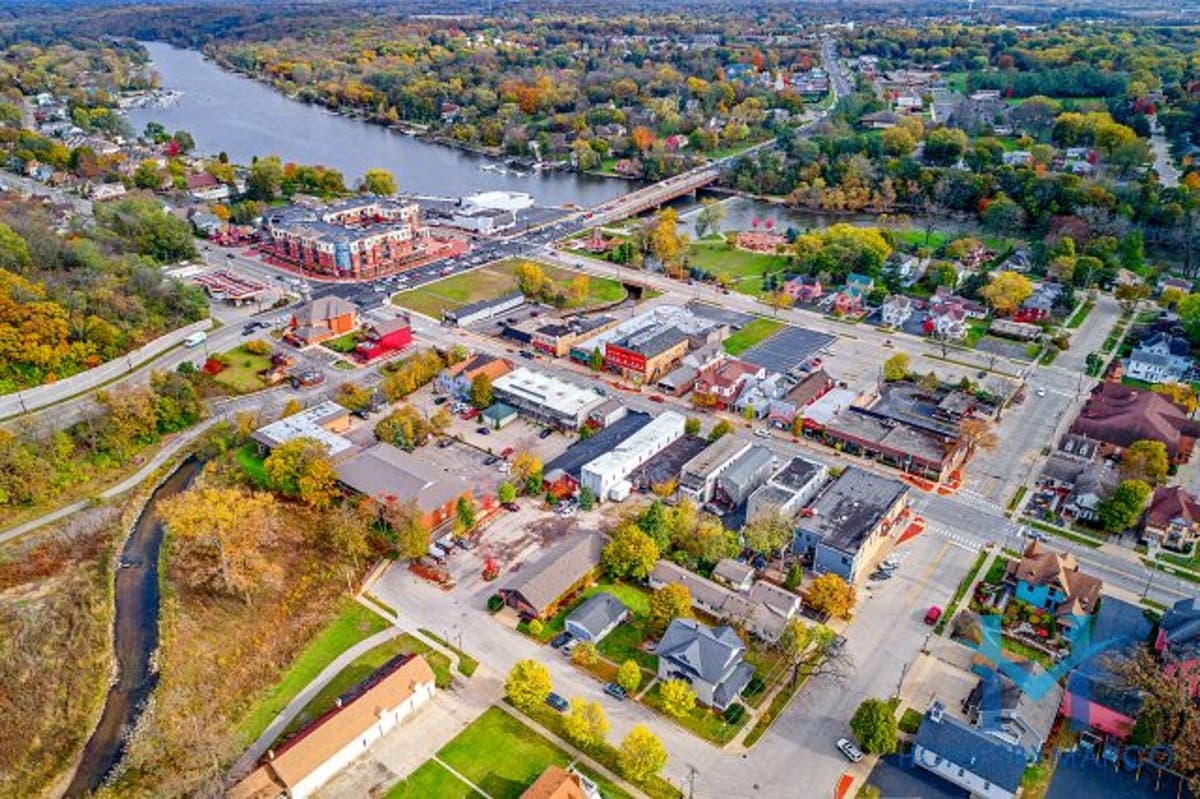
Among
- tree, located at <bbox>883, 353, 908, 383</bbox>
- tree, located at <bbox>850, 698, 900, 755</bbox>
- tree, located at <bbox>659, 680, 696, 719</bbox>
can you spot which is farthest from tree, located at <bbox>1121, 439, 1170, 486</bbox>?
tree, located at <bbox>659, 680, 696, 719</bbox>

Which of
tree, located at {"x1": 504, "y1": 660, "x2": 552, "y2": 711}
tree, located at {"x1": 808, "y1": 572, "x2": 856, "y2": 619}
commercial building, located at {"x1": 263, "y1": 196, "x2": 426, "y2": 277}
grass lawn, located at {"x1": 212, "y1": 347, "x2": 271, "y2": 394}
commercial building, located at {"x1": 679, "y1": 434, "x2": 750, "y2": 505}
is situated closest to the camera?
tree, located at {"x1": 504, "y1": 660, "x2": 552, "y2": 711}

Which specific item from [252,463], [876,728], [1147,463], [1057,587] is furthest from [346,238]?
[1147,463]

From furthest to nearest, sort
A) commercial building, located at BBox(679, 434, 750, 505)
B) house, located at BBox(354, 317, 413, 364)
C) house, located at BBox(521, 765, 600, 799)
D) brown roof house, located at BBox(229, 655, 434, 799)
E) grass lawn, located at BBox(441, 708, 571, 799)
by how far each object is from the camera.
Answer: house, located at BBox(354, 317, 413, 364) → commercial building, located at BBox(679, 434, 750, 505) → grass lawn, located at BBox(441, 708, 571, 799) → brown roof house, located at BBox(229, 655, 434, 799) → house, located at BBox(521, 765, 600, 799)

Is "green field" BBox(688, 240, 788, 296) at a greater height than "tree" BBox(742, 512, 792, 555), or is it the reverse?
"tree" BBox(742, 512, 792, 555)

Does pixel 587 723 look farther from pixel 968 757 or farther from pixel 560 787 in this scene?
pixel 968 757

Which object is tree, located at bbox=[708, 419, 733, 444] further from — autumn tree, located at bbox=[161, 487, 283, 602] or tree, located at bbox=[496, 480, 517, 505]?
autumn tree, located at bbox=[161, 487, 283, 602]
